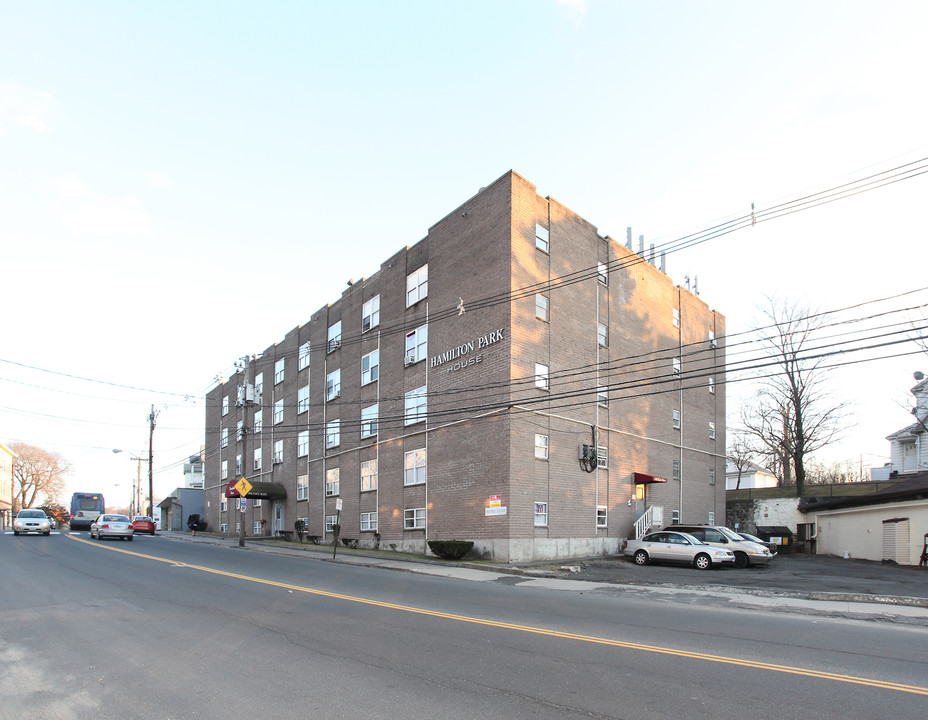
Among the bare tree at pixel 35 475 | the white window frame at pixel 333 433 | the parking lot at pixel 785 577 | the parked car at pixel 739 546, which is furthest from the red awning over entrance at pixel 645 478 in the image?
the bare tree at pixel 35 475

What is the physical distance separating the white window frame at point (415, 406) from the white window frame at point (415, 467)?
142 cm

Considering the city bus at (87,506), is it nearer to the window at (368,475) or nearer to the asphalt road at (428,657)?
the window at (368,475)

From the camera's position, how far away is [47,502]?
95188 millimetres

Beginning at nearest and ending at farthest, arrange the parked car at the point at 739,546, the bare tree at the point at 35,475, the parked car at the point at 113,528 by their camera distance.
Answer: the parked car at the point at 739,546 < the parked car at the point at 113,528 < the bare tree at the point at 35,475

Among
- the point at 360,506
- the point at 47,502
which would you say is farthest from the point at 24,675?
the point at 47,502

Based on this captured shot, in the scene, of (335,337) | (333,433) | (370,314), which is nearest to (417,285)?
(370,314)

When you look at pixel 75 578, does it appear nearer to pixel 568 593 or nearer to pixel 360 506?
pixel 568 593

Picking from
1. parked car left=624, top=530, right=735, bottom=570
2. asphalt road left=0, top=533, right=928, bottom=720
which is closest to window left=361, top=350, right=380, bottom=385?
parked car left=624, top=530, right=735, bottom=570

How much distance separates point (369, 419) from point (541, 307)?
11.6m

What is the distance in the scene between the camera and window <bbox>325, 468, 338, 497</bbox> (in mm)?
35906

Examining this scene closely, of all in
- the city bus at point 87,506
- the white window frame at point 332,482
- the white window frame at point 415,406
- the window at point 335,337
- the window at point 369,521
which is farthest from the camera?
the city bus at point 87,506

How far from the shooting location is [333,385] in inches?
1485

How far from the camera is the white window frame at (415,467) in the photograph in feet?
92.6

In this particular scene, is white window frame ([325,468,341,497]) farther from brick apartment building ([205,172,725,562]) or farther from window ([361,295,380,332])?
window ([361,295,380,332])
